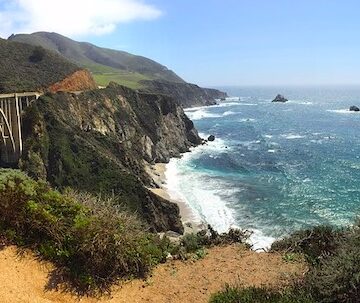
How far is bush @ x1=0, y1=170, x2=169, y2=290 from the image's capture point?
12.8 meters

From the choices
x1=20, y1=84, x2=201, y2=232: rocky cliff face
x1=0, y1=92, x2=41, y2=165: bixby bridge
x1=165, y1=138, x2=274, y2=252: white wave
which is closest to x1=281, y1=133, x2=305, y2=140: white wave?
x1=20, y1=84, x2=201, y2=232: rocky cliff face

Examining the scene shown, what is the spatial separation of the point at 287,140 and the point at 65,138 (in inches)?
2325

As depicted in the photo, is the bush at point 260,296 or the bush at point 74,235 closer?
the bush at point 260,296

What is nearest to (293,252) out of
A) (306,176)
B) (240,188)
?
(240,188)

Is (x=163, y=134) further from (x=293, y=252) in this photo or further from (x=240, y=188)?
(x=293, y=252)

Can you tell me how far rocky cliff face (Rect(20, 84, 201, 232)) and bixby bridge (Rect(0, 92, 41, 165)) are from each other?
4.39 feet

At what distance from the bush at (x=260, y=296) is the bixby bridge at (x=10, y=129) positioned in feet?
146

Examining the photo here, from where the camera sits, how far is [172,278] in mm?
13734

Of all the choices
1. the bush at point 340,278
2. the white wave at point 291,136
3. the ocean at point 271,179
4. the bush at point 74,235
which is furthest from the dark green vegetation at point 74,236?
the white wave at point 291,136

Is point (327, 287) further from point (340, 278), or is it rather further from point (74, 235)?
point (74, 235)

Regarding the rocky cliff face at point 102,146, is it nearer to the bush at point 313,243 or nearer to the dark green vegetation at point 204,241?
the dark green vegetation at point 204,241

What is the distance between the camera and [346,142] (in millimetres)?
92188

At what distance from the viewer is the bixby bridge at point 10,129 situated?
51.1 metres

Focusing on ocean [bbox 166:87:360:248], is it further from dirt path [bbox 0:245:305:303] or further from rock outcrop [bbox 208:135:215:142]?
dirt path [bbox 0:245:305:303]
